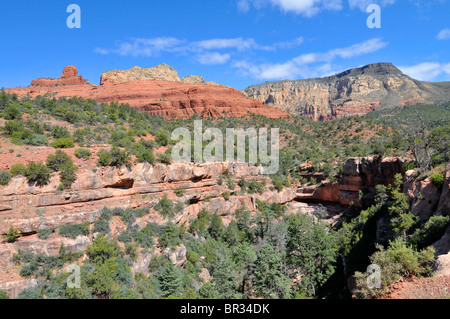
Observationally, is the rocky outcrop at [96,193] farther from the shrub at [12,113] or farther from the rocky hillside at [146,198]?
the shrub at [12,113]

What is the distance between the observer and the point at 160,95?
246 ft

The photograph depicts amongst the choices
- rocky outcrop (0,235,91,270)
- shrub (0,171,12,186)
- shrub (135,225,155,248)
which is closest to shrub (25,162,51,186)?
shrub (0,171,12,186)

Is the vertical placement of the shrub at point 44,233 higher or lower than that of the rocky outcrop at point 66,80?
lower

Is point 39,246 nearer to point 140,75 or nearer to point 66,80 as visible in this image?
point 66,80

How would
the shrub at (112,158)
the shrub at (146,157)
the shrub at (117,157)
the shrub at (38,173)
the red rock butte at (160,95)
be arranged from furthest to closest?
the red rock butte at (160,95) < the shrub at (146,157) < the shrub at (117,157) < the shrub at (112,158) < the shrub at (38,173)

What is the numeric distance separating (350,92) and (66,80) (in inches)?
5497

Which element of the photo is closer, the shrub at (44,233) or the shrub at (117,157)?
the shrub at (44,233)

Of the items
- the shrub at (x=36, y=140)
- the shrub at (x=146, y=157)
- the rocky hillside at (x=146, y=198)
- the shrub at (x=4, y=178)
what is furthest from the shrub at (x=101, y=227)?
the shrub at (x=36, y=140)

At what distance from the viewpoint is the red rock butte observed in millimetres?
68062

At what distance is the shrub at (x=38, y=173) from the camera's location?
591 inches

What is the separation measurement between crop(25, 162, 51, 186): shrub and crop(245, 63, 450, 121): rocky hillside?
120m

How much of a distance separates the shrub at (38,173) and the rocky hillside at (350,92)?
119709 millimetres

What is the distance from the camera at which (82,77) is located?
83.8 metres
